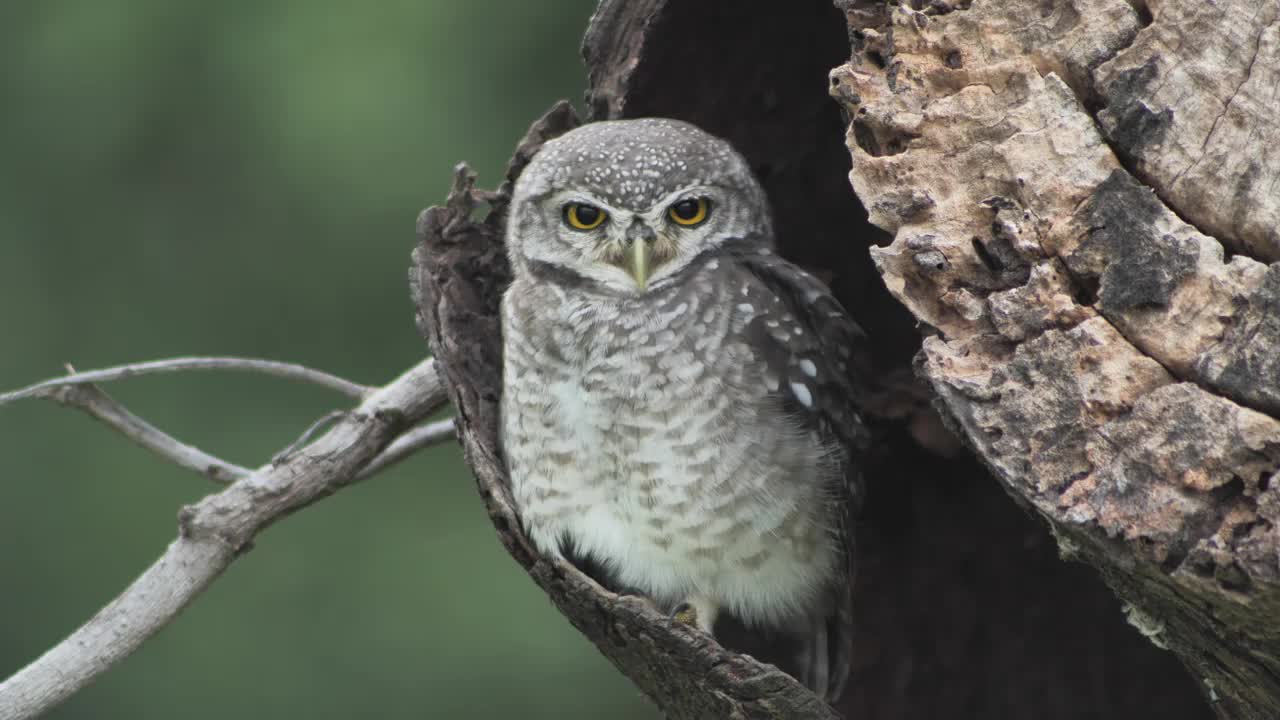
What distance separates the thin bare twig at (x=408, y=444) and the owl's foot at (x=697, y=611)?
0.59m

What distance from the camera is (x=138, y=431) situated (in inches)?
114

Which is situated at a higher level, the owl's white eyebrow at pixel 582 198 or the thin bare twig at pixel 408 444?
the owl's white eyebrow at pixel 582 198

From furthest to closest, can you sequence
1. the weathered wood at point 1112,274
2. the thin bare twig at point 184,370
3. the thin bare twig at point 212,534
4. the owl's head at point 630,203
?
the owl's head at point 630,203 < the thin bare twig at point 184,370 < the thin bare twig at point 212,534 < the weathered wood at point 1112,274

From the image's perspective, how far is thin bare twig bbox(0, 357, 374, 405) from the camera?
270 cm

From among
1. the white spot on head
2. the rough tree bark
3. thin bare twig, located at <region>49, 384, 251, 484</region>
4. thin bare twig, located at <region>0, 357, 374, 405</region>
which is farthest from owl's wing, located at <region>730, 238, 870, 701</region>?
thin bare twig, located at <region>49, 384, 251, 484</region>

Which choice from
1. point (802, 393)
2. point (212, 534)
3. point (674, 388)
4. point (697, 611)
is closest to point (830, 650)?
point (697, 611)

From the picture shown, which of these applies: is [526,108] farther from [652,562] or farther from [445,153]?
[652,562]

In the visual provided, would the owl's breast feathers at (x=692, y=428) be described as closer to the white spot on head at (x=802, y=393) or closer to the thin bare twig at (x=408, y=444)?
the white spot on head at (x=802, y=393)

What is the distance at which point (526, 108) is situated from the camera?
4945 millimetres

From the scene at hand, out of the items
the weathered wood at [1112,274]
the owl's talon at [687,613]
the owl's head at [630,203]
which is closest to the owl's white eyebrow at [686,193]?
the owl's head at [630,203]

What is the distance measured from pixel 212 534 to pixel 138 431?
30 cm

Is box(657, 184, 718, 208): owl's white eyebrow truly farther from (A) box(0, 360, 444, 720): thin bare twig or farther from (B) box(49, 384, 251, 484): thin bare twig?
(B) box(49, 384, 251, 484): thin bare twig

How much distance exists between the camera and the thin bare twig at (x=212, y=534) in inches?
102

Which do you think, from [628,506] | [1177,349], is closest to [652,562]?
[628,506]
